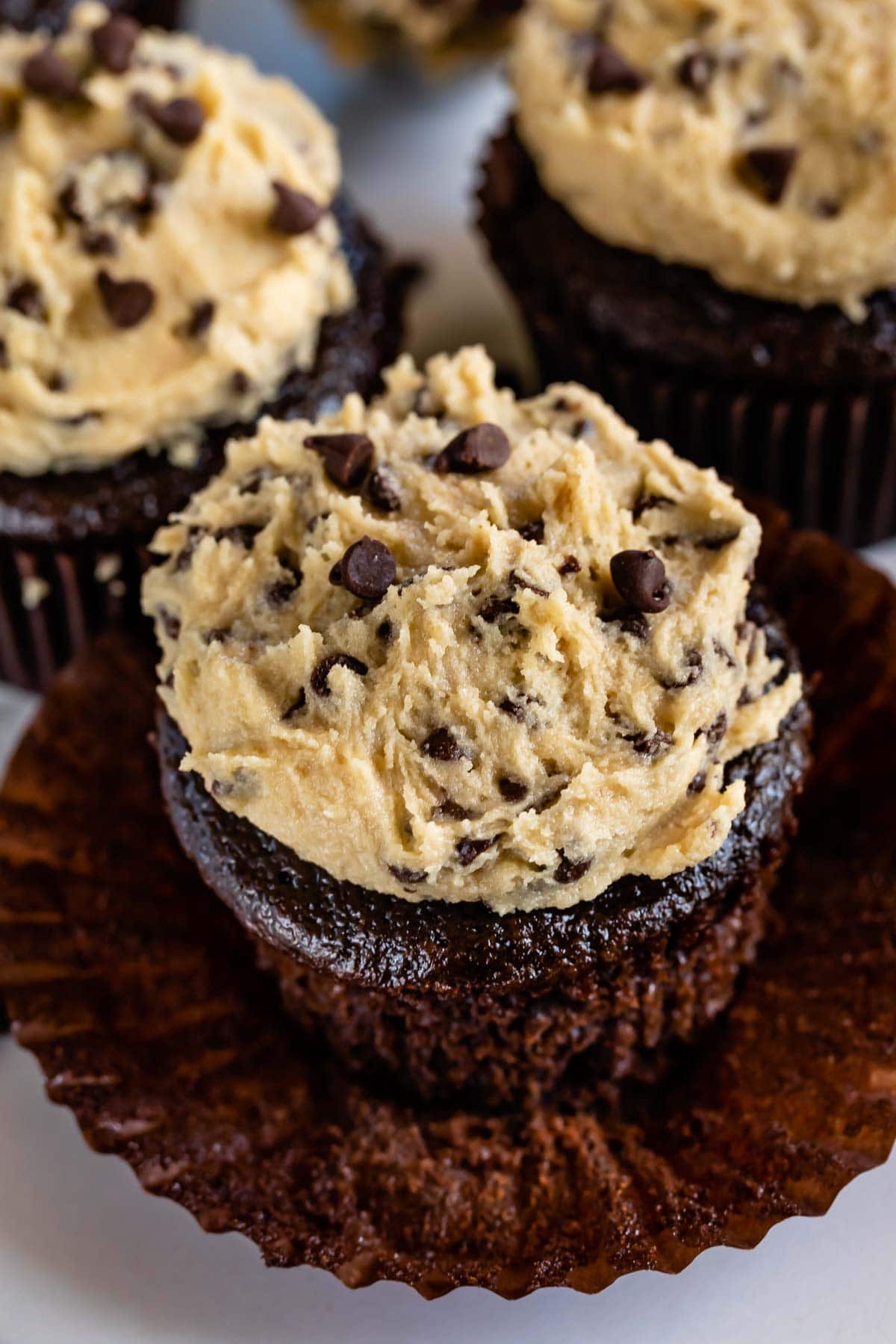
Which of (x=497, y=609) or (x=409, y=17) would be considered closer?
(x=497, y=609)

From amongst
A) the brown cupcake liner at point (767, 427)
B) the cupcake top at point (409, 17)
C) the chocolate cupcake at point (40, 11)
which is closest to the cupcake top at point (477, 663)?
the brown cupcake liner at point (767, 427)

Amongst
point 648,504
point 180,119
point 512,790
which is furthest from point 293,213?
point 512,790

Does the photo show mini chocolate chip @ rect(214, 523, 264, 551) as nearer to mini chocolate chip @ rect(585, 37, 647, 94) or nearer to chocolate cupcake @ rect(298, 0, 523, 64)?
mini chocolate chip @ rect(585, 37, 647, 94)

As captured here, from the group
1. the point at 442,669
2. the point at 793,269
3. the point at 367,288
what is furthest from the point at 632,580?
the point at 367,288

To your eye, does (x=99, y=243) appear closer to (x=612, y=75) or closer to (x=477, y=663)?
(x=612, y=75)

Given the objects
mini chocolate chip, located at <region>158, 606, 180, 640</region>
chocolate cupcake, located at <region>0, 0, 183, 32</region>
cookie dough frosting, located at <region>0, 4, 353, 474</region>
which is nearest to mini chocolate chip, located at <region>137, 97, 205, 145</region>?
cookie dough frosting, located at <region>0, 4, 353, 474</region>

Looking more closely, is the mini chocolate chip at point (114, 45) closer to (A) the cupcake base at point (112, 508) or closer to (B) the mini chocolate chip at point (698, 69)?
(A) the cupcake base at point (112, 508)
